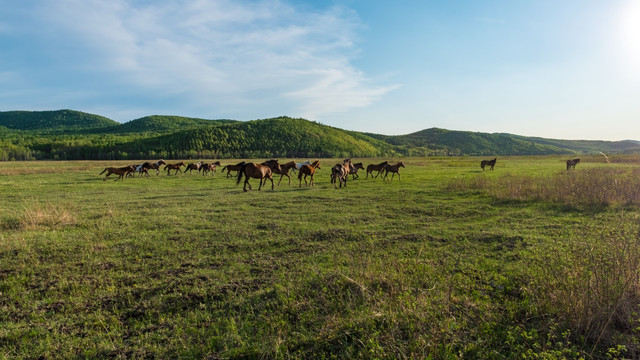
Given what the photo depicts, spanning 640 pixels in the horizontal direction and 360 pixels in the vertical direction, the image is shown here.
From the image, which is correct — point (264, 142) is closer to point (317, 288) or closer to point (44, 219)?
point (44, 219)

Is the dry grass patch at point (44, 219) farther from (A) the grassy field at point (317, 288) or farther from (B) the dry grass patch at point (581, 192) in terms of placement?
(B) the dry grass patch at point (581, 192)

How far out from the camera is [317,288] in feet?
17.3

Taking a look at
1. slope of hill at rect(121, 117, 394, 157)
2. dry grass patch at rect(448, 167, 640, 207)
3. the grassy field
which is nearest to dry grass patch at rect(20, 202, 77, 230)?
the grassy field

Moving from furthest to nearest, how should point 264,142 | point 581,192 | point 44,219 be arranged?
point 264,142 < point 581,192 < point 44,219

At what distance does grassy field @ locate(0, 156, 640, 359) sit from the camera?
3701 millimetres

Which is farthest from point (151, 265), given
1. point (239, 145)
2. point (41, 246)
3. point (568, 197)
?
point (239, 145)

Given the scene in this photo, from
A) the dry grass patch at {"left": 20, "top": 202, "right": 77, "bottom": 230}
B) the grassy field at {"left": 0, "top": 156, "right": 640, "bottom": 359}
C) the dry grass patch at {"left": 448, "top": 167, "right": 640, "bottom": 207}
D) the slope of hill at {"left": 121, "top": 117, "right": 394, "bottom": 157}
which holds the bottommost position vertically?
the grassy field at {"left": 0, "top": 156, "right": 640, "bottom": 359}

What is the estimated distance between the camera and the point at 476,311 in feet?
14.2

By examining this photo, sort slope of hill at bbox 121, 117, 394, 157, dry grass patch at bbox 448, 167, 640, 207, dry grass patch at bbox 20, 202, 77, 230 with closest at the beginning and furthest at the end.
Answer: dry grass patch at bbox 20, 202, 77, 230 → dry grass patch at bbox 448, 167, 640, 207 → slope of hill at bbox 121, 117, 394, 157

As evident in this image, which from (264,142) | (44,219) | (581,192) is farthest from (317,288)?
(264,142)

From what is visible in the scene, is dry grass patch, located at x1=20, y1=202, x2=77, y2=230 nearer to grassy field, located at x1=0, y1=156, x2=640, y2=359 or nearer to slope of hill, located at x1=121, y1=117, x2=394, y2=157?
grassy field, located at x1=0, y1=156, x2=640, y2=359

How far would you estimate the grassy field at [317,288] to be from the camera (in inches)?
146

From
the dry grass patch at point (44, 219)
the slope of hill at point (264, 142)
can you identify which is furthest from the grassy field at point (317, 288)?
the slope of hill at point (264, 142)

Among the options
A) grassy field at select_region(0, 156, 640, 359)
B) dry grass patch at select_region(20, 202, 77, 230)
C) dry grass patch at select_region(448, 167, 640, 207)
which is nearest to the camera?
grassy field at select_region(0, 156, 640, 359)
